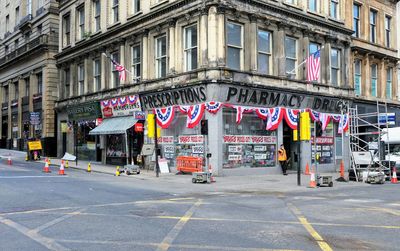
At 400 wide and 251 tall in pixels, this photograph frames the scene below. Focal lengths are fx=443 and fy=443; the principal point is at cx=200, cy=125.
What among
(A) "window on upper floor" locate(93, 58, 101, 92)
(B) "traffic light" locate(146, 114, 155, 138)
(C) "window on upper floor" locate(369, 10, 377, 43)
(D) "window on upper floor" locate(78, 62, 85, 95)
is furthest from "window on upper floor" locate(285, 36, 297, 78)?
(D) "window on upper floor" locate(78, 62, 85, 95)

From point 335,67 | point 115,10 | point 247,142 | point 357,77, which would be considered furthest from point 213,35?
point 357,77

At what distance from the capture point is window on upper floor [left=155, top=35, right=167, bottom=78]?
2575 cm

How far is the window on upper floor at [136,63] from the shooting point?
2787 centimetres

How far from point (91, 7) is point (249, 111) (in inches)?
637

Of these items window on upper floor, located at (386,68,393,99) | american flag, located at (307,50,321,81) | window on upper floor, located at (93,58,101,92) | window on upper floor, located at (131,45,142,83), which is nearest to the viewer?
american flag, located at (307,50,321,81)

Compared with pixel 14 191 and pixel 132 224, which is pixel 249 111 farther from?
pixel 132 224

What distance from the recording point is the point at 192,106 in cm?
2303

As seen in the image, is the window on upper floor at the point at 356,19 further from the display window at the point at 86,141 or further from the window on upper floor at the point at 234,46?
the display window at the point at 86,141

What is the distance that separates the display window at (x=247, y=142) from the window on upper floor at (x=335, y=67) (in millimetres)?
7234

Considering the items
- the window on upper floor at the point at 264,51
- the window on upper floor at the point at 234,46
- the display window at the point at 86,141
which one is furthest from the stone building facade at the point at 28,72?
the window on upper floor at the point at 264,51

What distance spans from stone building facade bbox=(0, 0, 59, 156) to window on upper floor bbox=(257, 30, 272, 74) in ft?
66.6

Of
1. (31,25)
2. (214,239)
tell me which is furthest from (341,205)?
(31,25)

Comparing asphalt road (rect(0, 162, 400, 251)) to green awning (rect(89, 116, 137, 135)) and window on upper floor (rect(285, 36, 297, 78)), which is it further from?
window on upper floor (rect(285, 36, 297, 78))

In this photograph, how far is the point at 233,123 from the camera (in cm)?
2325
